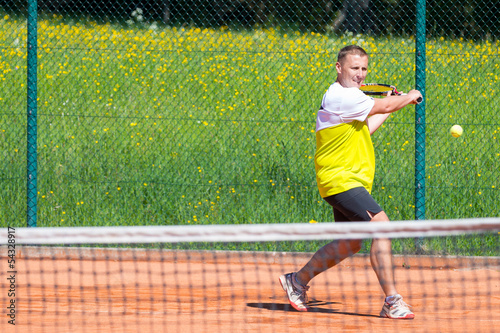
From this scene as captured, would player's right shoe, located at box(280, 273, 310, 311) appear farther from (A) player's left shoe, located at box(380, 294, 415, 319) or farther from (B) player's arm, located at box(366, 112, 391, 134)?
(B) player's arm, located at box(366, 112, 391, 134)

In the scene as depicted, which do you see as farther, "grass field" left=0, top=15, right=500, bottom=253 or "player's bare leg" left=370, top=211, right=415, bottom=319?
"grass field" left=0, top=15, right=500, bottom=253

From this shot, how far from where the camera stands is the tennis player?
179 inches

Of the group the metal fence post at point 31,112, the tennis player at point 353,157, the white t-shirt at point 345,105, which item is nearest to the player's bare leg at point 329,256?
the tennis player at point 353,157

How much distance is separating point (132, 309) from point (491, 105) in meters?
5.68

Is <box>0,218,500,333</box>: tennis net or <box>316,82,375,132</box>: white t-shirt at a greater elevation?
<box>316,82,375,132</box>: white t-shirt

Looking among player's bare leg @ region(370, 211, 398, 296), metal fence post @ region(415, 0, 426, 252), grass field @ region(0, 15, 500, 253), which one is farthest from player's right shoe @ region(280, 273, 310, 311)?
grass field @ region(0, 15, 500, 253)

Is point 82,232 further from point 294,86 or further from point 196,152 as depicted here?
point 294,86

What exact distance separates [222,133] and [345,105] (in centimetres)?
437

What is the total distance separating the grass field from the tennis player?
7.05ft

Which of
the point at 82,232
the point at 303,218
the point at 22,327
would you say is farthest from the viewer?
the point at 303,218

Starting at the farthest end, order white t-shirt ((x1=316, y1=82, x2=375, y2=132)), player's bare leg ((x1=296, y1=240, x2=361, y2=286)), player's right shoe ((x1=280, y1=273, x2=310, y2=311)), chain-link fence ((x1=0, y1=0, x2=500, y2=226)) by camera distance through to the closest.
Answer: chain-link fence ((x1=0, y1=0, x2=500, y2=226))
player's right shoe ((x1=280, y1=273, x2=310, y2=311))
player's bare leg ((x1=296, y1=240, x2=361, y2=286))
white t-shirt ((x1=316, y1=82, x2=375, y2=132))

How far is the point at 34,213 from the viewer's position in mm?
6660

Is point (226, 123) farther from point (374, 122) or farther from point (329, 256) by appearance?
point (329, 256)

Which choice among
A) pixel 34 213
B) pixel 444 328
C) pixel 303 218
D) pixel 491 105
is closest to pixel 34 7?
pixel 34 213
